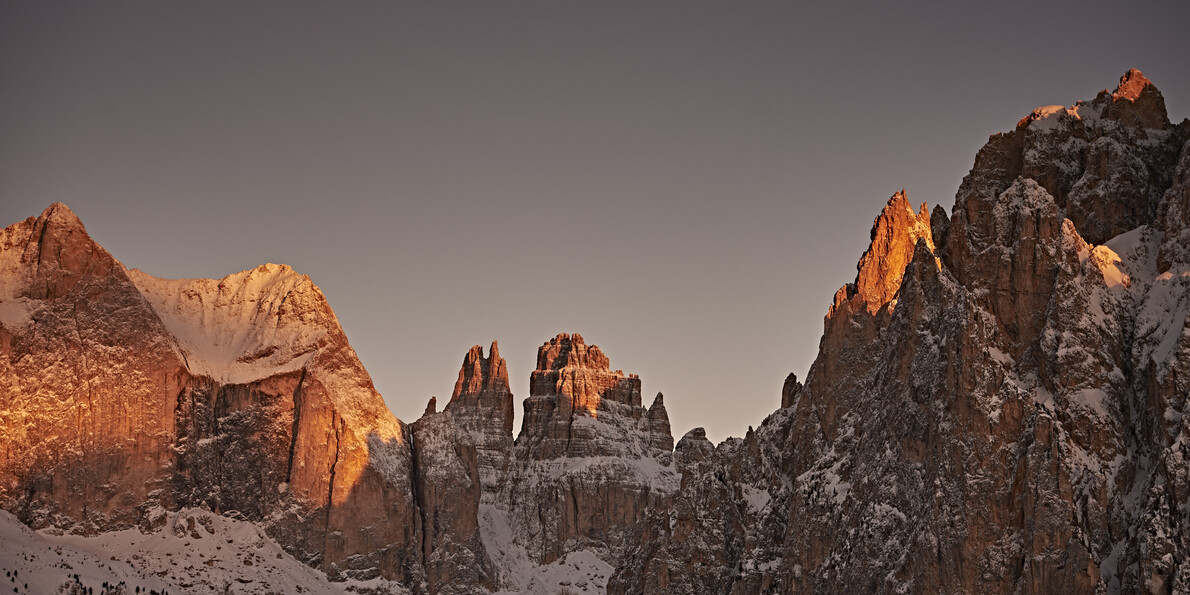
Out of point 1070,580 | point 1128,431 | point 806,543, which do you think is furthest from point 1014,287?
point 806,543

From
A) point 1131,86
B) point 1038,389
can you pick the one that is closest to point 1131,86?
point 1131,86

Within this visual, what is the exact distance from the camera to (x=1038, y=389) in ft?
515

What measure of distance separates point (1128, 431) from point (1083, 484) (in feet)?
22.5

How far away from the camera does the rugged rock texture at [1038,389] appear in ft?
483

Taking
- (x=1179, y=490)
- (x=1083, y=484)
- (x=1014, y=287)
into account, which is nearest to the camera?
(x=1179, y=490)

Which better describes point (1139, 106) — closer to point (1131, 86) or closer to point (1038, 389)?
point (1131, 86)

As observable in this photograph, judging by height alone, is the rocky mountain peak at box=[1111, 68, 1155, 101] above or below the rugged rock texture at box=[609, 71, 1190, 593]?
above

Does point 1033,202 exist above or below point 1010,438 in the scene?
above

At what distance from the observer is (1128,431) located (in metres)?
151

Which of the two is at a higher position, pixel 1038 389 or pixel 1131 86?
pixel 1131 86

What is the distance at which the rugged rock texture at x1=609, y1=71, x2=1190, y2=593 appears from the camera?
14725 centimetres

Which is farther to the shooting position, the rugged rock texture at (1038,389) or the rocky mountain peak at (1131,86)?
the rocky mountain peak at (1131,86)

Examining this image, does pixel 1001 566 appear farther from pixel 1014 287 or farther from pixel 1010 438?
pixel 1014 287

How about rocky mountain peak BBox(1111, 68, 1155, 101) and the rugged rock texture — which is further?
rocky mountain peak BBox(1111, 68, 1155, 101)
